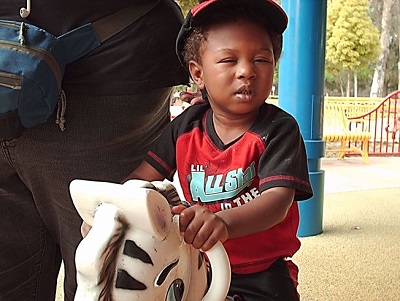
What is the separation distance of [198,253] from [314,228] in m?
2.64

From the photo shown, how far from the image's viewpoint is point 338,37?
13984mm

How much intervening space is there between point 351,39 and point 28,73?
1381cm

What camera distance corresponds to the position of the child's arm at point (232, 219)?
0.66m

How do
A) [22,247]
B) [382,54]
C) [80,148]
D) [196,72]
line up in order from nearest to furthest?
[196,72] < [80,148] < [22,247] < [382,54]

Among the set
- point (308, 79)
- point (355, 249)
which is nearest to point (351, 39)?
point (308, 79)

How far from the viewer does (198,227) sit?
2.16 ft

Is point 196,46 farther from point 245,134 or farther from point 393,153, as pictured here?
point 393,153

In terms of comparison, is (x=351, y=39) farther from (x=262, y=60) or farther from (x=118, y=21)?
(x=262, y=60)

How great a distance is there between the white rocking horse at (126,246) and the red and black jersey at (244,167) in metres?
0.28

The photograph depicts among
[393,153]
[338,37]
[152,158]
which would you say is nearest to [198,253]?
[152,158]

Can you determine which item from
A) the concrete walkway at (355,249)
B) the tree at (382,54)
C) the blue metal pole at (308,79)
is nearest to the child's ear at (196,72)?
the concrete walkway at (355,249)

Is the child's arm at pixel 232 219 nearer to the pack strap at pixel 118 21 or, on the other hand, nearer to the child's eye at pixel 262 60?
the child's eye at pixel 262 60

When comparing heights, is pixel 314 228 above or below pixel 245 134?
below

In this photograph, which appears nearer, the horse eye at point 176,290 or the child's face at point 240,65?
the horse eye at point 176,290
